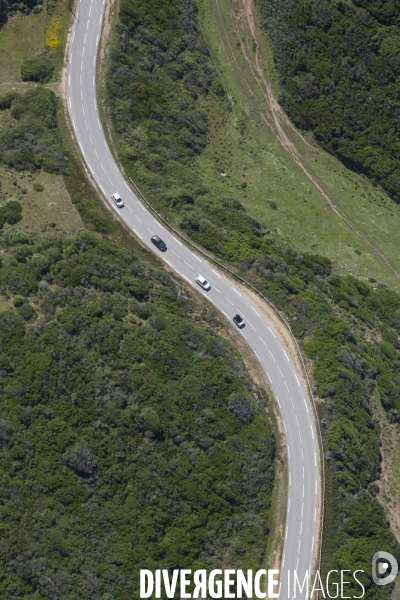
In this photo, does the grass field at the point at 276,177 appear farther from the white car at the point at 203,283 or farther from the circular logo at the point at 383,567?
the circular logo at the point at 383,567

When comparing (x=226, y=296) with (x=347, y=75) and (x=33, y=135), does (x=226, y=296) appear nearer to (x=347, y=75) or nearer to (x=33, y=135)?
(x=33, y=135)

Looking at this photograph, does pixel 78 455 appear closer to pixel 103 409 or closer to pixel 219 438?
pixel 103 409

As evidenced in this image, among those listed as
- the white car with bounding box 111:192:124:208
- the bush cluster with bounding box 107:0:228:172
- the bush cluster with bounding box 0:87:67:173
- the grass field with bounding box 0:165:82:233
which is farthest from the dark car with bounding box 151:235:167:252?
the bush cluster with bounding box 0:87:67:173

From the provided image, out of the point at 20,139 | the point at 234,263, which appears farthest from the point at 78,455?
the point at 20,139

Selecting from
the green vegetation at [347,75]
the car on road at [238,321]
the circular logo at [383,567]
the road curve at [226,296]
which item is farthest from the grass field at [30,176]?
→ the circular logo at [383,567]

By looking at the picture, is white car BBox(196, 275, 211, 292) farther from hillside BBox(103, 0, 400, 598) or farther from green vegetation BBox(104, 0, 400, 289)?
green vegetation BBox(104, 0, 400, 289)

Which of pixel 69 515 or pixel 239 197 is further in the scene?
pixel 239 197

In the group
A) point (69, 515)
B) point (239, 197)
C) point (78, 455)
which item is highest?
point (239, 197)
